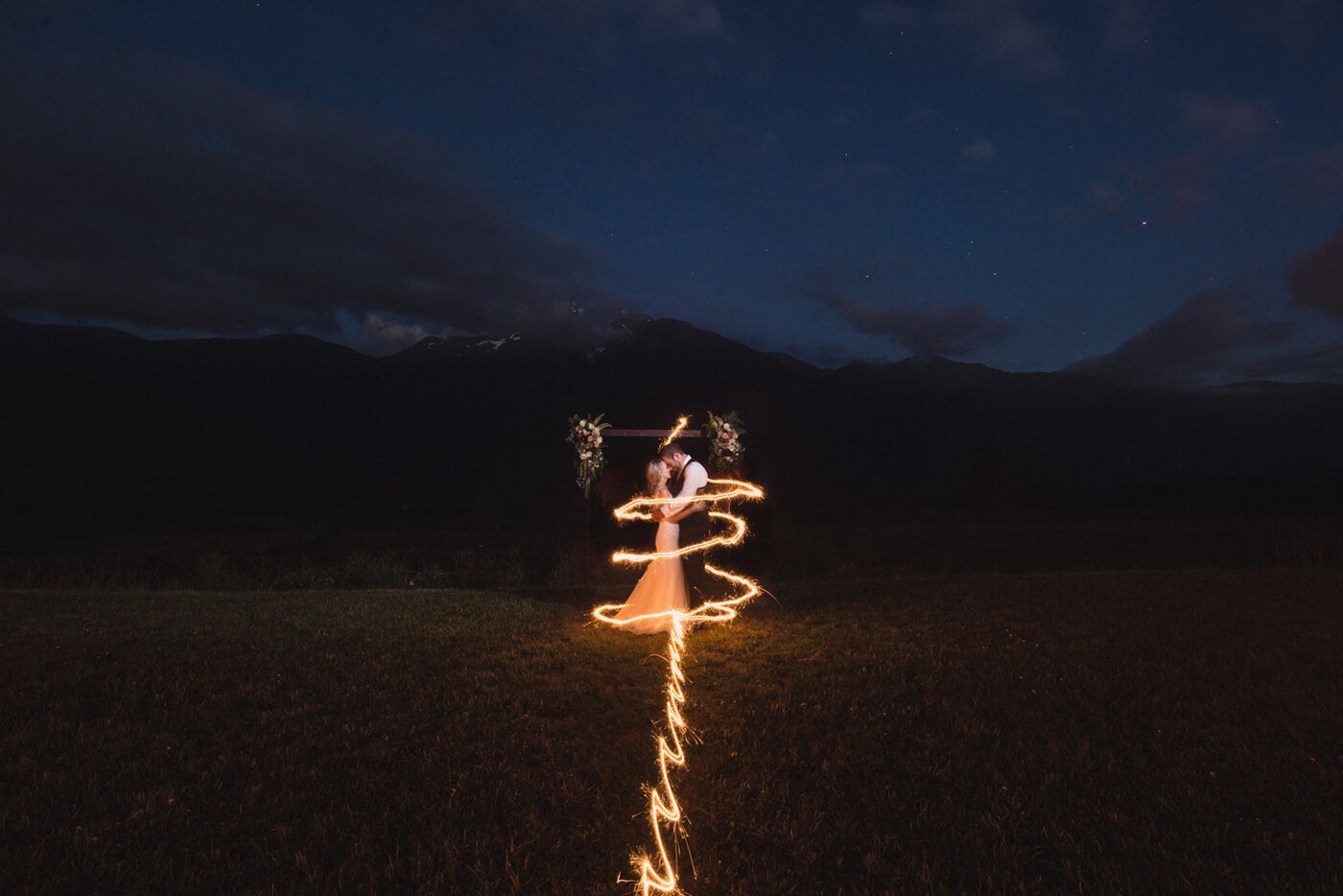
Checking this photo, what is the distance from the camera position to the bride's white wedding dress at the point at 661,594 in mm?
10531

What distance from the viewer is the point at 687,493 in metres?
10.7

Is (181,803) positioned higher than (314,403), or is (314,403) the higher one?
(314,403)

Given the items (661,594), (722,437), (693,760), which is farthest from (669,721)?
(722,437)

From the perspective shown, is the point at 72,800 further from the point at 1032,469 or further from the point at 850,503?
the point at 1032,469

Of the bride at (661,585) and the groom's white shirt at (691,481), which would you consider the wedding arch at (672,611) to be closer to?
the bride at (661,585)

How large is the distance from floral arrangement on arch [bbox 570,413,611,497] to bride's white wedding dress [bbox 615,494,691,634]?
391cm

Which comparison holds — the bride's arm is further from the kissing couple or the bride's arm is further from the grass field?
the grass field

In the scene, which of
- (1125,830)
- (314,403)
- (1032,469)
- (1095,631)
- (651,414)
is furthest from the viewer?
(314,403)

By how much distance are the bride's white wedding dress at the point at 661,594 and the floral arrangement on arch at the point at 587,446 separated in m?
3.91

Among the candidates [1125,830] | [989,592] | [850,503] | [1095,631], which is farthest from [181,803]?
[850,503]

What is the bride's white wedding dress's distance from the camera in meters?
10.5

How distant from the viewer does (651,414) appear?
171 metres

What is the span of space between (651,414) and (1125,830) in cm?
16729

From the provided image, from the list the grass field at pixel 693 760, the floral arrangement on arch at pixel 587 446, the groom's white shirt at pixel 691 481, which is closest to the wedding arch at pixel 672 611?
the floral arrangement on arch at pixel 587 446
